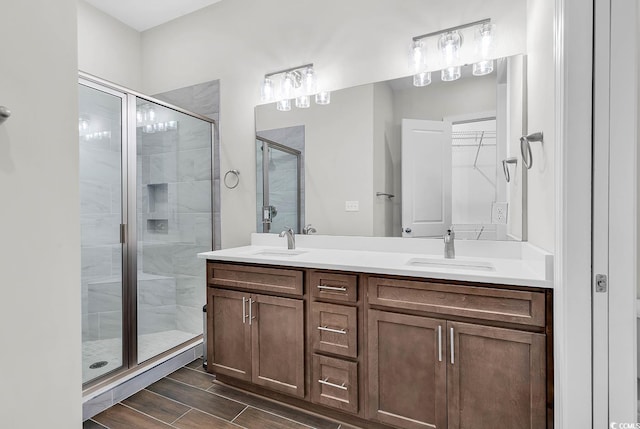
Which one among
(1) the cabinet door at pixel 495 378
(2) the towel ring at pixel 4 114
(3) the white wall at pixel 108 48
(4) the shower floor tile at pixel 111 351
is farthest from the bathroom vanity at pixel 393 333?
(3) the white wall at pixel 108 48

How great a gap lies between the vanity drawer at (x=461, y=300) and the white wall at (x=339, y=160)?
684 mm

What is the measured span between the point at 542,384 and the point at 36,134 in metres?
1.93

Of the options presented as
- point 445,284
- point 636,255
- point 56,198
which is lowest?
point 445,284

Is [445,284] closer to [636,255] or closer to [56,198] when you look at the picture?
[636,255]

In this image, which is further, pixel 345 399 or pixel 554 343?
pixel 345 399

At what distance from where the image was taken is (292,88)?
8.11 feet

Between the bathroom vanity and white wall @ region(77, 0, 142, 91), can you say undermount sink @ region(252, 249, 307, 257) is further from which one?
white wall @ region(77, 0, 142, 91)

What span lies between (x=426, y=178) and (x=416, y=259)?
54 cm

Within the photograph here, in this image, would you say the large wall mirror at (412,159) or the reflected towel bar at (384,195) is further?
the reflected towel bar at (384,195)

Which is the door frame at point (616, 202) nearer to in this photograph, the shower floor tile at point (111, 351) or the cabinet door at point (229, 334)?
the cabinet door at point (229, 334)

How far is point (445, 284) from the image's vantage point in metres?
1.46

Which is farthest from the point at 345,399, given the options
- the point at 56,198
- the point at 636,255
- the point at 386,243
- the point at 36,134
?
the point at 36,134

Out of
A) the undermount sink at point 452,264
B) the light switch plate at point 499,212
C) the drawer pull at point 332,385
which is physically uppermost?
the light switch plate at point 499,212

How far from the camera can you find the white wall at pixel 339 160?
222cm
